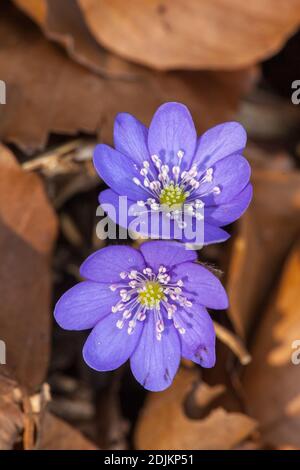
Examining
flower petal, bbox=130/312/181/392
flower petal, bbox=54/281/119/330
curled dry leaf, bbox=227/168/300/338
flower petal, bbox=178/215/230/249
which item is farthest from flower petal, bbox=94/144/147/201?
curled dry leaf, bbox=227/168/300/338

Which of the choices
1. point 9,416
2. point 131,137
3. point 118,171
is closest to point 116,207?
point 118,171

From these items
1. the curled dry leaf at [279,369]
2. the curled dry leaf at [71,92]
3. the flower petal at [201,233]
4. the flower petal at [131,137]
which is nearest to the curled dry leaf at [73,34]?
the curled dry leaf at [71,92]

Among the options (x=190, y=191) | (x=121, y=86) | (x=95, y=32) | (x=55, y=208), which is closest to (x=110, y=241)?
(x=55, y=208)

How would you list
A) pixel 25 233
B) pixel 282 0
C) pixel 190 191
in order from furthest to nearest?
pixel 282 0 < pixel 25 233 < pixel 190 191

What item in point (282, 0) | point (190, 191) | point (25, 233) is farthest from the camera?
point (282, 0)

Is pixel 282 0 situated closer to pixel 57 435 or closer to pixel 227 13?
pixel 227 13
